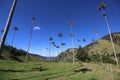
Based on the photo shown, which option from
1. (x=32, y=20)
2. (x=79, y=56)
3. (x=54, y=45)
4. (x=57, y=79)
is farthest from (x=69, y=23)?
(x=54, y=45)

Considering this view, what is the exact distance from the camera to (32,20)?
4916 centimetres

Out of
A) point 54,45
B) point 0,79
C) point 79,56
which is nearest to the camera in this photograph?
point 0,79

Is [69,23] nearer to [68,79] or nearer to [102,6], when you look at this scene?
[102,6]

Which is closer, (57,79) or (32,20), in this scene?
(57,79)

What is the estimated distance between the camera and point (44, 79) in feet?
67.3

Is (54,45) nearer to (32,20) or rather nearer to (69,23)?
(69,23)

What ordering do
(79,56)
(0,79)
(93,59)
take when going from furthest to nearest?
1. (93,59)
2. (79,56)
3. (0,79)

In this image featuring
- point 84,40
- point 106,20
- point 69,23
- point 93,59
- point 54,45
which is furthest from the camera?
point 54,45

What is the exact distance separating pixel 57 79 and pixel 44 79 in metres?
2.09

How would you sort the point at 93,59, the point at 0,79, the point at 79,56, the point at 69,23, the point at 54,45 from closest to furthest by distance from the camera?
the point at 0,79 → the point at 69,23 → the point at 79,56 → the point at 93,59 → the point at 54,45

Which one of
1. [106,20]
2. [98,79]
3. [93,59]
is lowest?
[98,79]

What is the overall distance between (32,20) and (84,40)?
100 metres

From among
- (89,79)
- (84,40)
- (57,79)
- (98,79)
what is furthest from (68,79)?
(84,40)

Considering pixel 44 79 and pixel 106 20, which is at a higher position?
pixel 106 20
